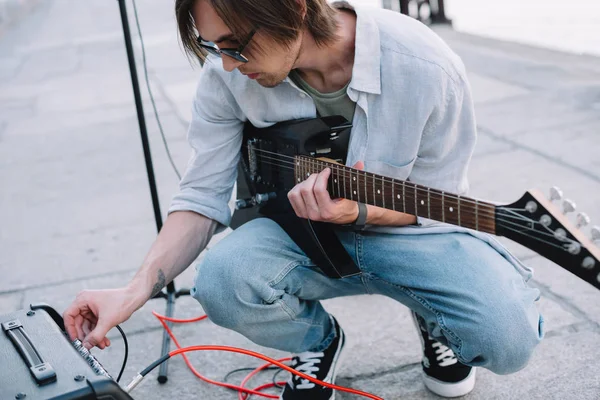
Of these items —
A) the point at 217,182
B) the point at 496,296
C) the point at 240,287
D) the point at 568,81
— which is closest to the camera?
the point at 496,296

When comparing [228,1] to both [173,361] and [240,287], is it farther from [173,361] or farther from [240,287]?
[173,361]

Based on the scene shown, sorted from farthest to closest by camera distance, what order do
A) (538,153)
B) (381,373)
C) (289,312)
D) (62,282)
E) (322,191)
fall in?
(538,153)
(62,282)
(381,373)
(289,312)
(322,191)

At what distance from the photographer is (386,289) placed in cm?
206

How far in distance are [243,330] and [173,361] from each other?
0.58m

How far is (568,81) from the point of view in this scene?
542 cm

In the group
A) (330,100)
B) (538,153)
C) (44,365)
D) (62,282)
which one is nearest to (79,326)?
(44,365)

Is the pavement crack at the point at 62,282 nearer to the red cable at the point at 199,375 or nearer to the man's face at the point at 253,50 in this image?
the red cable at the point at 199,375

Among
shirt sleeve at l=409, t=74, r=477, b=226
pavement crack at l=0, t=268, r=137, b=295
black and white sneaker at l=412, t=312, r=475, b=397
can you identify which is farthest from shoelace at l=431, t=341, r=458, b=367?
pavement crack at l=0, t=268, r=137, b=295

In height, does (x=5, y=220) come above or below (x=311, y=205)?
below

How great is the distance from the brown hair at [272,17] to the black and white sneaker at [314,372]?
2.78 ft

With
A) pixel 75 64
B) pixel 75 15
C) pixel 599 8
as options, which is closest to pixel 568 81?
pixel 599 8

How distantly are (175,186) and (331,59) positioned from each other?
2301 mm

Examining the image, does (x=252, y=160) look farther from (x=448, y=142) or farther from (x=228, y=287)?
(x=448, y=142)

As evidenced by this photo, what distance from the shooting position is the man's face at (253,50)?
189cm
